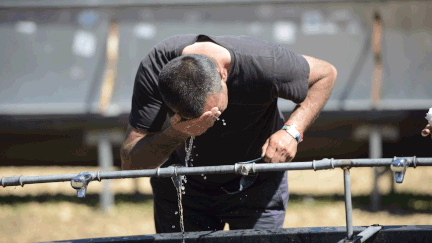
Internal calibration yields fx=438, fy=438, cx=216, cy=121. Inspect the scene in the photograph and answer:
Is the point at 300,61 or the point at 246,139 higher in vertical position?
the point at 300,61

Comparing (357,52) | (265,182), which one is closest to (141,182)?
(357,52)

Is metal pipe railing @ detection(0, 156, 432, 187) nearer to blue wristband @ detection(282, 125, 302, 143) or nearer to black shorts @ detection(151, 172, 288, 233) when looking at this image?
blue wristband @ detection(282, 125, 302, 143)

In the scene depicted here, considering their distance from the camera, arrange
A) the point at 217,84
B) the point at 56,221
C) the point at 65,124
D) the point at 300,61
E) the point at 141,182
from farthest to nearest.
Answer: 1. the point at 141,182
2. the point at 65,124
3. the point at 56,221
4. the point at 300,61
5. the point at 217,84

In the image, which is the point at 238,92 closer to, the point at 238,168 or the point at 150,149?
the point at 150,149

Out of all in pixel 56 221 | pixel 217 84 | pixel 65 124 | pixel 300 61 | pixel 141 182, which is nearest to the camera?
pixel 217 84

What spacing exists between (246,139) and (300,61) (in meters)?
0.48

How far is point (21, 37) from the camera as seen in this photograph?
5.11 m

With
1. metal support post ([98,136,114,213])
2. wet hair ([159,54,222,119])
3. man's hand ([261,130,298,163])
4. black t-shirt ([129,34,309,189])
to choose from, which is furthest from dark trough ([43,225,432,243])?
metal support post ([98,136,114,213])

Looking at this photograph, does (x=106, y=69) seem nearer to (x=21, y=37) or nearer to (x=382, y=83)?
(x=21, y=37)

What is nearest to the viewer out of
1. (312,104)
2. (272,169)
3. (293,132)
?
(272,169)

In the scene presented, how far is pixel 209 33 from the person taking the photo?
196 inches

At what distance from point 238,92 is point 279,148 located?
0.33 meters

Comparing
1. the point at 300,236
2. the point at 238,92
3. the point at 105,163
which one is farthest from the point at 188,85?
the point at 105,163

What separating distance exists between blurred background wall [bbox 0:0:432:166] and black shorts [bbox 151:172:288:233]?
98.4 inches
